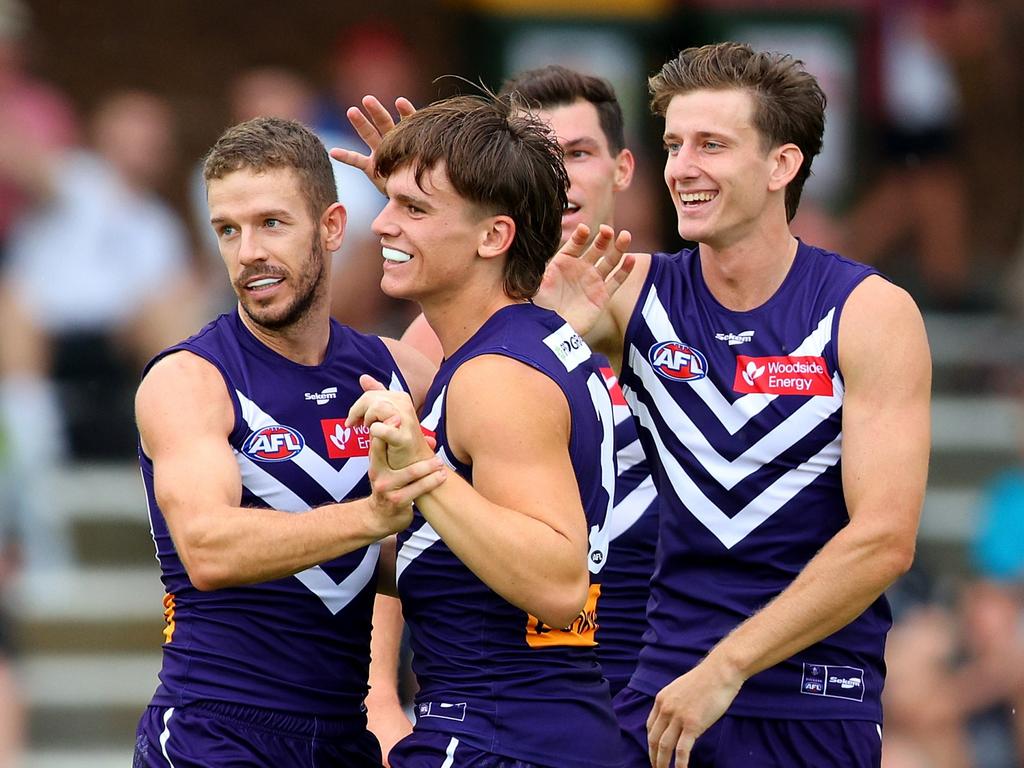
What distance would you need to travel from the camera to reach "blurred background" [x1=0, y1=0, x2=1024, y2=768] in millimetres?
10461

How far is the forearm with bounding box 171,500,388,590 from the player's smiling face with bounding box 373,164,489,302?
59cm

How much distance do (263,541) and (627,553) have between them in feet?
5.30

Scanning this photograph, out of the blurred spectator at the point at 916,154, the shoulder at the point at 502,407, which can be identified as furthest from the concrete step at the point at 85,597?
the shoulder at the point at 502,407

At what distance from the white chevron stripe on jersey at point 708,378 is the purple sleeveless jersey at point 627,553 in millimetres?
521

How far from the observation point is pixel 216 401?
4586 mm

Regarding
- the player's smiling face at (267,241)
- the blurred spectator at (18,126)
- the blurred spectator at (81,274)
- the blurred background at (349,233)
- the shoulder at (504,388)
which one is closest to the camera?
the shoulder at (504,388)

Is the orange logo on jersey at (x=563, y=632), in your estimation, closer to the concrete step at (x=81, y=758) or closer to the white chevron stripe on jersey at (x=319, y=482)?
the white chevron stripe on jersey at (x=319, y=482)

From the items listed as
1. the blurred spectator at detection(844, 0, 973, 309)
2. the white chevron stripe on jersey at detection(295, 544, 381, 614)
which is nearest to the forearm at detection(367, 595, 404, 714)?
the white chevron stripe on jersey at detection(295, 544, 381, 614)

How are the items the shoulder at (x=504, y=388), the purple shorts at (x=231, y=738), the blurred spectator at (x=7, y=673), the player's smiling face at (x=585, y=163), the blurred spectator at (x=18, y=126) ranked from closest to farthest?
the shoulder at (x=504, y=388) < the purple shorts at (x=231, y=738) < the player's smiling face at (x=585, y=163) < the blurred spectator at (x=7, y=673) < the blurred spectator at (x=18, y=126)

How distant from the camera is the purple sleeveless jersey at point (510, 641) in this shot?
4219mm

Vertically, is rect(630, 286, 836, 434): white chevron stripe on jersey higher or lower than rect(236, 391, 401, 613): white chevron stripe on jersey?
higher

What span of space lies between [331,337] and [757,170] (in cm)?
130

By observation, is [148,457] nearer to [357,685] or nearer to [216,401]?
[216,401]

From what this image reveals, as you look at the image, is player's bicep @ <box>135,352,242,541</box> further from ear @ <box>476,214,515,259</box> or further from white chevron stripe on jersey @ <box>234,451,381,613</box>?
ear @ <box>476,214,515,259</box>
